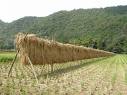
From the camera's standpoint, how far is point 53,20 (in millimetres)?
194000

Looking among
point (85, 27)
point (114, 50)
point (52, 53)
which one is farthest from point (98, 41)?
point (52, 53)

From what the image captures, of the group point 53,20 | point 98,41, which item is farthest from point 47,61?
point 53,20

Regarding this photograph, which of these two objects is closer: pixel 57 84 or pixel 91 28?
pixel 57 84

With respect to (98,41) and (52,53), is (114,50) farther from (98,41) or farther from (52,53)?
(52,53)

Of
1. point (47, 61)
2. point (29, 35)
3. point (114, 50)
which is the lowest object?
point (114, 50)

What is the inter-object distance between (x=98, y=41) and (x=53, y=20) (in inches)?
1440

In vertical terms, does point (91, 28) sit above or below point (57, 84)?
below

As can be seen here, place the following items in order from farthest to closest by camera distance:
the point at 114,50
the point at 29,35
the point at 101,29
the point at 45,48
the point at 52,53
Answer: the point at 101,29 → the point at 114,50 → the point at 52,53 → the point at 45,48 → the point at 29,35

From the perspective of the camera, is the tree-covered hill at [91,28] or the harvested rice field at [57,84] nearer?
the harvested rice field at [57,84]

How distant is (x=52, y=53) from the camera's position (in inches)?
894

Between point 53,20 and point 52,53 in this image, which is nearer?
point 52,53

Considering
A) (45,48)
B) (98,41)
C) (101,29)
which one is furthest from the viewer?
(101,29)

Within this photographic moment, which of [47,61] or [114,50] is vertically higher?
[47,61]

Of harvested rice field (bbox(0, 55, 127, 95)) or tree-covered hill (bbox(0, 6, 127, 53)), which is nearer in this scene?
harvested rice field (bbox(0, 55, 127, 95))
